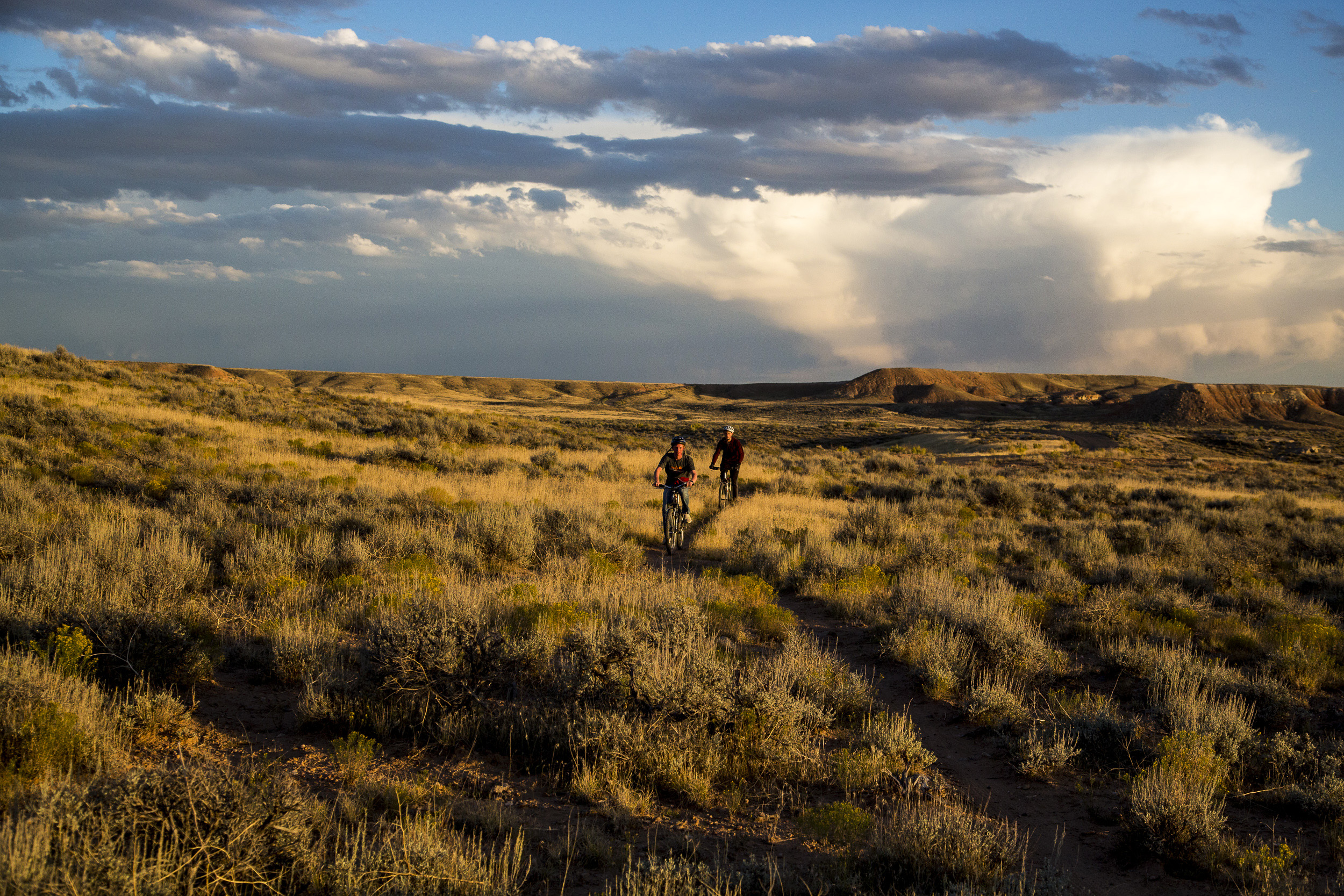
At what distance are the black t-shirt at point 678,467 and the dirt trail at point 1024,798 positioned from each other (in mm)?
5694

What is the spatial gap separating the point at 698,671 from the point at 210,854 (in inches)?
126

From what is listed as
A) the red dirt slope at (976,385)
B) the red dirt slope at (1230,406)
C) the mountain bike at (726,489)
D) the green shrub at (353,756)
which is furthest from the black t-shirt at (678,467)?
the red dirt slope at (976,385)

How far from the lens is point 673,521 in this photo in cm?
1273

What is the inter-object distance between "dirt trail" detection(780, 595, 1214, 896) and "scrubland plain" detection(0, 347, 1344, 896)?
0.03 metres

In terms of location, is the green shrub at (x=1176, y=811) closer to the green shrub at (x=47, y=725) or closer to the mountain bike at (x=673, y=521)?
the green shrub at (x=47, y=725)

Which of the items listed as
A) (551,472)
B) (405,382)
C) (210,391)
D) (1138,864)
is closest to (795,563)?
(1138,864)

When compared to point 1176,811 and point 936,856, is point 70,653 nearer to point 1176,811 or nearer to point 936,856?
point 936,856

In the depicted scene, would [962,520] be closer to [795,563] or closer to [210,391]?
[795,563]

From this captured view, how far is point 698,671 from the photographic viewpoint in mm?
5414

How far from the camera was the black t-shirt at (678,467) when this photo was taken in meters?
12.4

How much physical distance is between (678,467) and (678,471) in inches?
3.9

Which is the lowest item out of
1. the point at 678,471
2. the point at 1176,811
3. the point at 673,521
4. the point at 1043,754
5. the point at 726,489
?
the point at 1043,754

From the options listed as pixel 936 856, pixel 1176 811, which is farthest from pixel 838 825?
pixel 1176 811

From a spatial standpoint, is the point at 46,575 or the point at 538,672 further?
the point at 46,575
